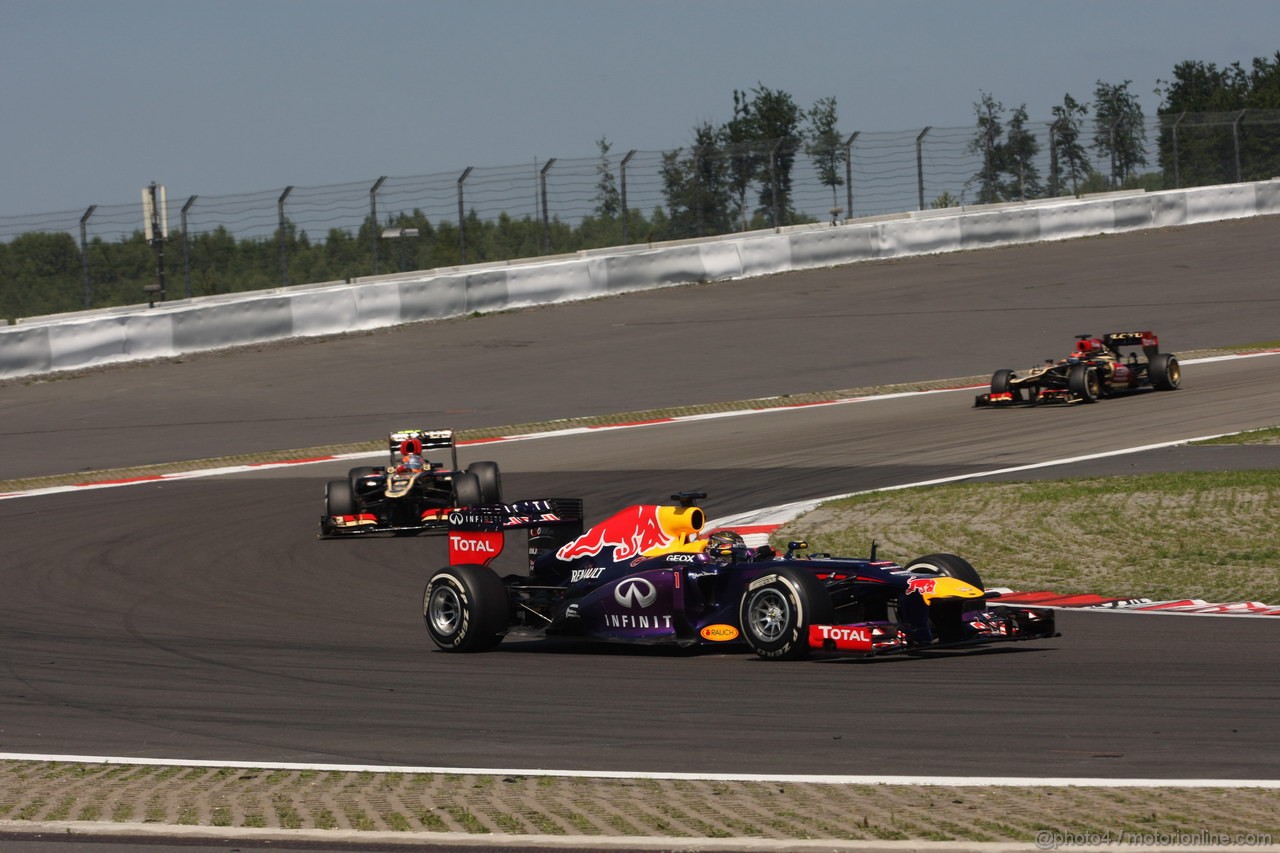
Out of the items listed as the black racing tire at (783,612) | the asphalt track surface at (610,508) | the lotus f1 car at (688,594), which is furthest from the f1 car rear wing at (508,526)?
the black racing tire at (783,612)

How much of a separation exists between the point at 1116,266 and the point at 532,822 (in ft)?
108

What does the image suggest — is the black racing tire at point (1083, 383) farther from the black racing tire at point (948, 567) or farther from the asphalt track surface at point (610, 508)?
the black racing tire at point (948, 567)

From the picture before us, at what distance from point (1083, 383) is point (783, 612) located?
15018mm

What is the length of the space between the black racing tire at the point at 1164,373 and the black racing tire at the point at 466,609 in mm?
15377

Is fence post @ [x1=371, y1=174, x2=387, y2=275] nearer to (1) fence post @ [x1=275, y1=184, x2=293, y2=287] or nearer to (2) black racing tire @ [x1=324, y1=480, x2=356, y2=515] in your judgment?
(1) fence post @ [x1=275, y1=184, x2=293, y2=287]

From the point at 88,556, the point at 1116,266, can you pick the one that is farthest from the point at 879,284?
the point at 88,556

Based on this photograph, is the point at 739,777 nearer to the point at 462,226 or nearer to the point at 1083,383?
the point at 1083,383

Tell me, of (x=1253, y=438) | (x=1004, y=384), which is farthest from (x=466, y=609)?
(x=1004, y=384)

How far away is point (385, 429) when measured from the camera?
24.6 metres

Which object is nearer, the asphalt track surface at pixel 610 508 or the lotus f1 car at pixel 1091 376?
the asphalt track surface at pixel 610 508

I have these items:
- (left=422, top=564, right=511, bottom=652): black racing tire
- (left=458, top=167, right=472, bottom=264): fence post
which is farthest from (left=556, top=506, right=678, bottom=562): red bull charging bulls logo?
(left=458, top=167, right=472, bottom=264): fence post

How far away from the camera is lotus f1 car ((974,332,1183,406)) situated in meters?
23.2

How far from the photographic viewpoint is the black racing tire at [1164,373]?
24.0 meters

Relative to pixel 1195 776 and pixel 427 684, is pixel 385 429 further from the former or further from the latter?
pixel 1195 776
